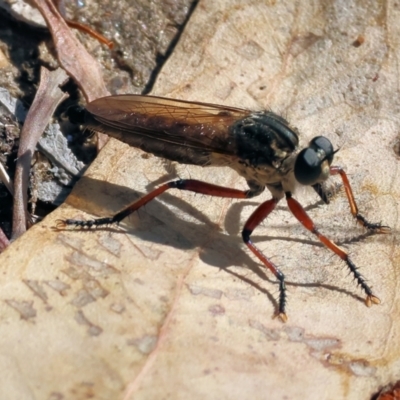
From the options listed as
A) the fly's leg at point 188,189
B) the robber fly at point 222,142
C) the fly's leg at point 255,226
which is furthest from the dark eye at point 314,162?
the fly's leg at point 188,189

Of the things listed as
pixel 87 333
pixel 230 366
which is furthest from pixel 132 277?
pixel 230 366

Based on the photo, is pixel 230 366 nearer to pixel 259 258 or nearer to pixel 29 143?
pixel 259 258

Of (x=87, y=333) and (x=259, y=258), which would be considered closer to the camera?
(x=87, y=333)

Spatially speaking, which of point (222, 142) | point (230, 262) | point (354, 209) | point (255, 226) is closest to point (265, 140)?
point (222, 142)

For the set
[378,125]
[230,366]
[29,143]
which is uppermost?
[378,125]

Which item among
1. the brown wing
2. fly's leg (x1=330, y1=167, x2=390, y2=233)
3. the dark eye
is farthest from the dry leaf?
the dark eye

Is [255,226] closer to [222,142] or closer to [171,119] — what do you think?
[222,142]

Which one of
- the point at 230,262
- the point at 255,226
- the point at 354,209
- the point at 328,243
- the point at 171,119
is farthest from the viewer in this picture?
the point at 171,119
